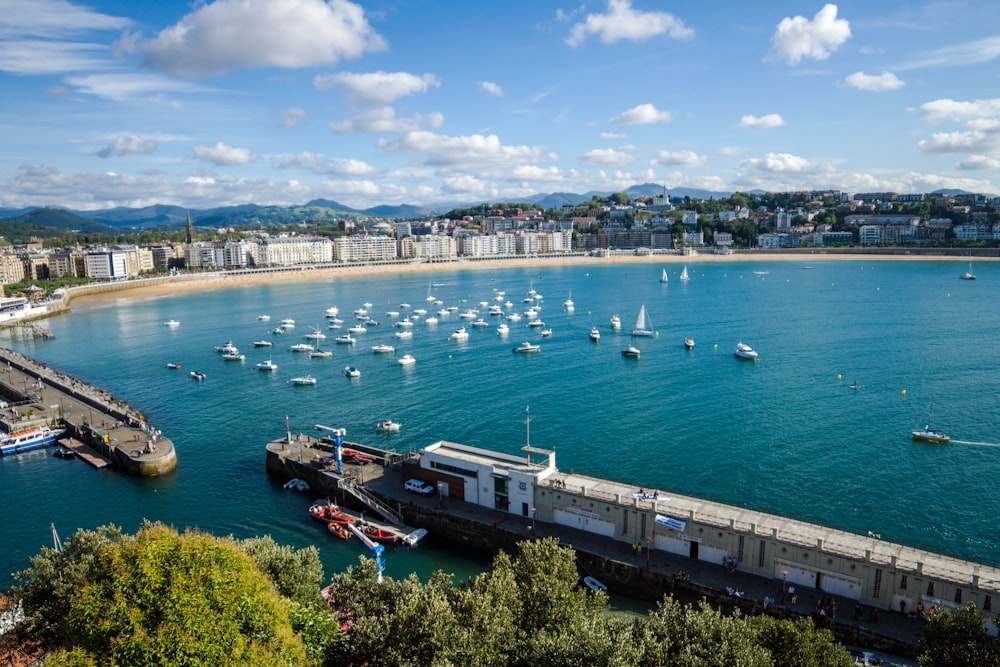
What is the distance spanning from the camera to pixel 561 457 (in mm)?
35375

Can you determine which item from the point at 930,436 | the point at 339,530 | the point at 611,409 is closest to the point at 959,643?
the point at 339,530

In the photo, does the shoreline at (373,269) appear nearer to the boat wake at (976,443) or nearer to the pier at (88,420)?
the pier at (88,420)

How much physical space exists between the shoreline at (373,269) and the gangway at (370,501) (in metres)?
108

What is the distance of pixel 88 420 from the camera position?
4256 cm

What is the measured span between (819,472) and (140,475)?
119 feet

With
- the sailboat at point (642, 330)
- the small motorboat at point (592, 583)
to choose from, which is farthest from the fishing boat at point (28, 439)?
the sailboat at point (642, 330)

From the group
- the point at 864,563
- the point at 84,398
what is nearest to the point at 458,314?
the point at 84,398

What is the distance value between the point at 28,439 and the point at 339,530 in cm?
2563

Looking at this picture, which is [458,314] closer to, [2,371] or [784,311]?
[784,311]

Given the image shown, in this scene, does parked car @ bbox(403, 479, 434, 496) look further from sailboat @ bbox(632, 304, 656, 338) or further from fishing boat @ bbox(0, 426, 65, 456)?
sailboat @ bbox(632, 304, 656, 338)

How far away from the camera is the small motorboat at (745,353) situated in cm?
5875

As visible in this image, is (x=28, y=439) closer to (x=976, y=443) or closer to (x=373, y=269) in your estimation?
(x=976, y=443)

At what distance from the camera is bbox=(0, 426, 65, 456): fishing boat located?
3950 centimetres

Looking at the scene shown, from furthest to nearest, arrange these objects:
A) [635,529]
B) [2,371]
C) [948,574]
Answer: [2,371], [635,529], [948,574]
